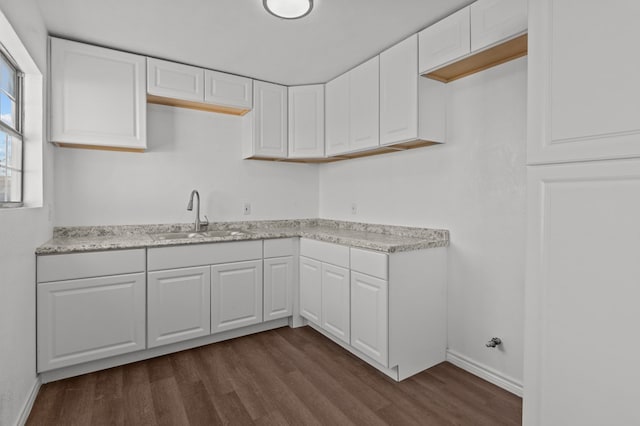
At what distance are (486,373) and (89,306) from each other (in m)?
2.65

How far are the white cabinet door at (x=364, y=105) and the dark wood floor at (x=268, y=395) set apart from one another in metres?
1.71

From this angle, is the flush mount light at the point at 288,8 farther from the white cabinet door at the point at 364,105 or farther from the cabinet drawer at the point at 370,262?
the cabinet drawer at the point at 370,262

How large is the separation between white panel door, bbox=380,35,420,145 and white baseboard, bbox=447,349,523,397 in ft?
5.20

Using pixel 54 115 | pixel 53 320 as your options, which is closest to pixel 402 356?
pixel 53 320

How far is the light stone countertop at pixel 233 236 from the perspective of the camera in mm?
2221

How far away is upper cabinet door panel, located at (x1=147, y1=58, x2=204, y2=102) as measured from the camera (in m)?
2.66

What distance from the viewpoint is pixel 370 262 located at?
7.43 feet

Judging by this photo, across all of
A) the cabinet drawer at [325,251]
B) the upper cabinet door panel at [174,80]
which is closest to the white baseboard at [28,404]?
the cabinet drawer at [325,251]

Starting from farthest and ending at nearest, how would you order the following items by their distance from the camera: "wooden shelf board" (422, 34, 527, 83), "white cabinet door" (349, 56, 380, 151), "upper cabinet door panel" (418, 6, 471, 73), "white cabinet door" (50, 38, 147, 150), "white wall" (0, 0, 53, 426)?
"white cabinet door" (349, 56, 380, 151), "white cabinet door" (50, 38, 147, 150), "upper cabinet door panel" (418, 6, 471, 73), "wooden shelf board" (422, 34, 527, 83), "white wall" (0, 0, 53, 426)

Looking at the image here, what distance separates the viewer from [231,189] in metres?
3.37

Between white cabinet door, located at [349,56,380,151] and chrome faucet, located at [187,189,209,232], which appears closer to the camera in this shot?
white cabinet door, located at [349,56,380,151]

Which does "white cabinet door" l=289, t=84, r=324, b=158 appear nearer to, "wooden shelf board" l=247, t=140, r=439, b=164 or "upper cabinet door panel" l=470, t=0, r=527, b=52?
"wooden shelf board" l=247, t=140, r=439, b=164

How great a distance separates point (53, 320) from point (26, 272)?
450 millimetres

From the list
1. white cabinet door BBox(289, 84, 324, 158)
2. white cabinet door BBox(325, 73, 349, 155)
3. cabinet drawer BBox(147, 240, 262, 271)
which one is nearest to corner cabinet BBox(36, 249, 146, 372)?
cabinet drawer BBox(147, 240, 262, 271)
